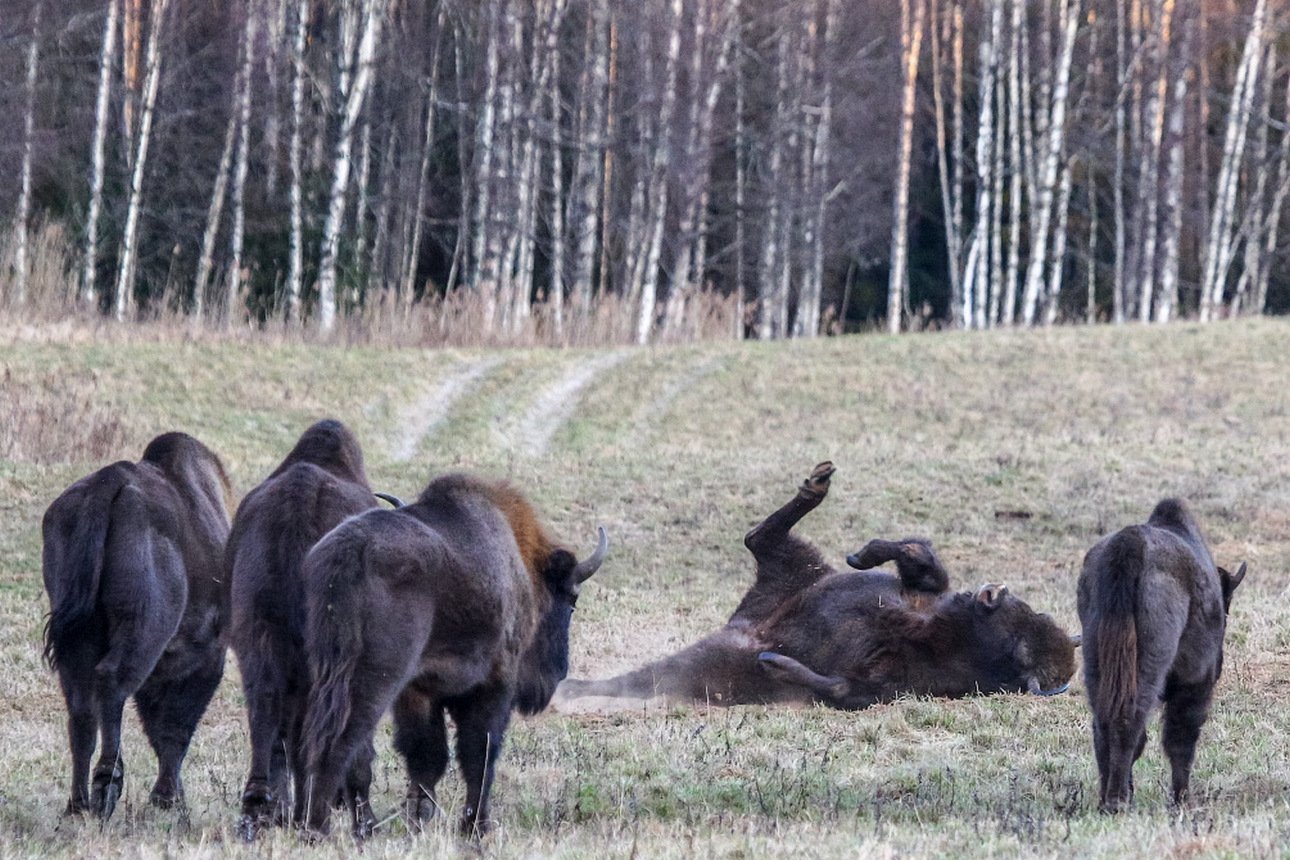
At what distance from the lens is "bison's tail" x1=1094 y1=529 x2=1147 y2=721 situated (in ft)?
22.8

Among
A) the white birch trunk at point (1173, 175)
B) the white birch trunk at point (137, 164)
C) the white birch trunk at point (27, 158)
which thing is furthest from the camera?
the white birch trunk at point (1173, 175)

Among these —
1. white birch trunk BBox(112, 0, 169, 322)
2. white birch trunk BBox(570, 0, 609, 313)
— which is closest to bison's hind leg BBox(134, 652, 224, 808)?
white birch trunk BBox(112, 0, 169, 322)

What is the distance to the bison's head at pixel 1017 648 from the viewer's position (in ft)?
32.7

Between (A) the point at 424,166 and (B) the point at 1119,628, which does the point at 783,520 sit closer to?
(B) the point at 1119,628

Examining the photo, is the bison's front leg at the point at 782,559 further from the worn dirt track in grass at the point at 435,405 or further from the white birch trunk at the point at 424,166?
the white birch trunk at the point at 424,166

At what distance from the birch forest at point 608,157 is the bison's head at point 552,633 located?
18.4 metres

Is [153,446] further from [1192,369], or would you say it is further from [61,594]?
[1192,369]

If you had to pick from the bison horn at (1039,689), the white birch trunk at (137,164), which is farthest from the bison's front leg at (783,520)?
the white birch trunk at (137,164)

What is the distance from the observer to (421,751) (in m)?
6.99

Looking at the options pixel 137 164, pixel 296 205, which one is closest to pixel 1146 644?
pixel 296 205

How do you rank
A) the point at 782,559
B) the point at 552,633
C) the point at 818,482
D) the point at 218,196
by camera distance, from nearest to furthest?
the point at 552,633 → the point at 818,482 → the point at 782,559 → the point at 218,196

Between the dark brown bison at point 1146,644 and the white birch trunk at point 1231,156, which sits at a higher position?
the white birch trunk at point 1231,156

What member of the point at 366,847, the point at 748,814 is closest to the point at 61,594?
the point at 366,847

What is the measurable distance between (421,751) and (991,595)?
4.06 m
